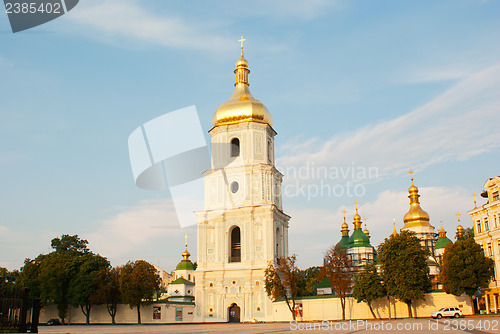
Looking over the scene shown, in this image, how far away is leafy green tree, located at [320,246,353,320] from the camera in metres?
40.3

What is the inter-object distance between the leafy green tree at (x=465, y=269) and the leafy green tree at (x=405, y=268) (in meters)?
1.62

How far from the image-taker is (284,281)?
137ft

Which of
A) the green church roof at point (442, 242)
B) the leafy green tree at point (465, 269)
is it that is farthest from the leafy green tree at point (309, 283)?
the green church roof at point (442, 242)

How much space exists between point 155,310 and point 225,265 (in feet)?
26.3

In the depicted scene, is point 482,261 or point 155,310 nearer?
point 482,261

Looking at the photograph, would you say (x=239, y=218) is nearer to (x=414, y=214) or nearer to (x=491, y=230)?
(x=491, y=230)

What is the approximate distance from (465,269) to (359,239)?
36.3 metres

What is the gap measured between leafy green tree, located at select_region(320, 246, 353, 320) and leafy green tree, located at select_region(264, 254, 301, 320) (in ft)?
8.01

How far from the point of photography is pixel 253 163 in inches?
1869

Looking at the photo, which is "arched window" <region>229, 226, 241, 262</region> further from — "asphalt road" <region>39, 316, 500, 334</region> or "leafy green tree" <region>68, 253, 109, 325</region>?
"asphalt road" <region>39, 316, 500, 334</region>

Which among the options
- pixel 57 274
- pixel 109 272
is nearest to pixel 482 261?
pixel 109 272

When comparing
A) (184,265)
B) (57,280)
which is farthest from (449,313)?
(184,265)

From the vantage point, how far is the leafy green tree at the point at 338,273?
4034cm

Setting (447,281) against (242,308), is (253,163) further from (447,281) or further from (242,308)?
(447,281)
